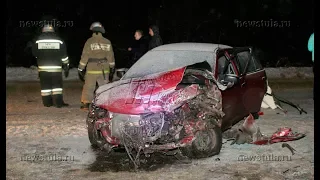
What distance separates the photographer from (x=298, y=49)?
23.3 m

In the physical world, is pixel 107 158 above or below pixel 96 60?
below

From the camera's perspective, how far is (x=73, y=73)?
17.5 meters

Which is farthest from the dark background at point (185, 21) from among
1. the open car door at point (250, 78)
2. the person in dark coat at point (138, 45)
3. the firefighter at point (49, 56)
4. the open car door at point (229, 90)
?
the open car door at point (229, 90)

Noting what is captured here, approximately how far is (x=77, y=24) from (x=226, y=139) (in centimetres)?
1693

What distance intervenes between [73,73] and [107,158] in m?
11.4

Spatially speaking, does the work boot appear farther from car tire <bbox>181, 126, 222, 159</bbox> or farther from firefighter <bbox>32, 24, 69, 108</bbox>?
car tire <bbox>181, 126, 222, 159</bbox>

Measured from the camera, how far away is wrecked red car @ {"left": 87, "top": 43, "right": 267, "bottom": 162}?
6.05 metres

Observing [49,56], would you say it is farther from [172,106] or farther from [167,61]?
[172,106]

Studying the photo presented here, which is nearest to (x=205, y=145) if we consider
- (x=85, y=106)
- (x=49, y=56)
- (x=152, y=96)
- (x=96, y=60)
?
(x=152, y=96)

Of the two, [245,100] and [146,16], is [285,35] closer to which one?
[146,16]

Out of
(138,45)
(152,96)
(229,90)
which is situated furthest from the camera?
(138,45)

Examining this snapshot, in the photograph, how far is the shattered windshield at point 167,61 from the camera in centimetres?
727

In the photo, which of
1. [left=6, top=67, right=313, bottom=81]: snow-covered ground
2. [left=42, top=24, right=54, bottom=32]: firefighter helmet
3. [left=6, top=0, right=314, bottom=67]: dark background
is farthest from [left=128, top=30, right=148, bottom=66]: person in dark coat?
[left=6, top=0, right=314, bottom=67]: dark background

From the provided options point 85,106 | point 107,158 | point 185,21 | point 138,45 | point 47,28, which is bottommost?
point 85,106
